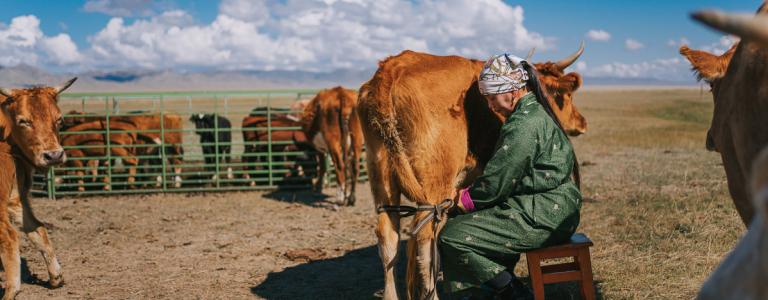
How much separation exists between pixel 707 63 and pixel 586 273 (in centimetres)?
143

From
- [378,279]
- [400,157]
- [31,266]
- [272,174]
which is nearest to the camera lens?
[400,157]

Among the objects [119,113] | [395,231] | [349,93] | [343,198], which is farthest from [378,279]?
[119,113]

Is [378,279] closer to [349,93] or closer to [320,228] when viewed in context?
[320,228]

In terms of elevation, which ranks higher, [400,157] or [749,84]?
[749,84]

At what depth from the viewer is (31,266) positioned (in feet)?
22.4

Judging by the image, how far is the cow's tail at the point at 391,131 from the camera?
14.1ft

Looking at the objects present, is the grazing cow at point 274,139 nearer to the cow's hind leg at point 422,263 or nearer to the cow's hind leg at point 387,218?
the cow's hind leg at point 387,218

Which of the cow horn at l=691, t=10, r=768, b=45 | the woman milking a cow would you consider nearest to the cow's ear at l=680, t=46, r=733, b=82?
the woman milking a cow

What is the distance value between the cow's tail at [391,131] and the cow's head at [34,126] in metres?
3.23

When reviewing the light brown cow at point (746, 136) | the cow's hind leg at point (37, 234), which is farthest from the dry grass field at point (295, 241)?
the light brown cow at point (746, 136)

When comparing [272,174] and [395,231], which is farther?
[272,174]

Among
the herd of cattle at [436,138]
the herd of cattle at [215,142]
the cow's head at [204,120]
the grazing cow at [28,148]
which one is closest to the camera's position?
the herd of cattle at [436,138]

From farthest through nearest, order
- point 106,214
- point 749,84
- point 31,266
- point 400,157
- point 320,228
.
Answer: point 106,214 → point 320,228 → point 31,266 → point 400,157 → point 749,84

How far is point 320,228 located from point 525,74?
517 centimetres
